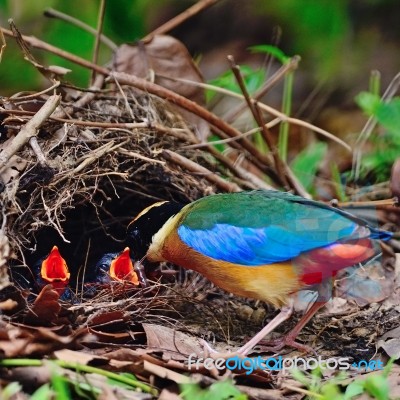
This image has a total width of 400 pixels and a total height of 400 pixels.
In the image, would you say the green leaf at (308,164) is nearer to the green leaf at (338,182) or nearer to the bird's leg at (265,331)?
the green leaf at (338,182)

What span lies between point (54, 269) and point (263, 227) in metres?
1.19

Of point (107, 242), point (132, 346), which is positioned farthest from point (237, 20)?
point (132, 346)

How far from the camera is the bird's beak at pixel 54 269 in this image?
4.42 m

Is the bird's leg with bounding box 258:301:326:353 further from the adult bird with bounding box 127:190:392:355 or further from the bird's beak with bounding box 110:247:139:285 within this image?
the bird's beak with bounding box 110:247:139:285

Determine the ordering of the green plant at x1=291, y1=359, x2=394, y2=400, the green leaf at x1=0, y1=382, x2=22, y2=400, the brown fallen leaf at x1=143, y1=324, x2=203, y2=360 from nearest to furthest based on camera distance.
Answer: the green leaf at x1=0, y1=382, x2=22, y2=400 < the green plant at x1=291, y1=359, x2=394, y2=400 < the brown fallen leaf at x1=143, y1=324, x2=203, y2=360

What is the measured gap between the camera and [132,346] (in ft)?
12.4

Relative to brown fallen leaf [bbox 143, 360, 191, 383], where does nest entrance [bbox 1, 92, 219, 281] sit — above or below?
above

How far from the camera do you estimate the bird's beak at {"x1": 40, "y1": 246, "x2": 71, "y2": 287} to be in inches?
174

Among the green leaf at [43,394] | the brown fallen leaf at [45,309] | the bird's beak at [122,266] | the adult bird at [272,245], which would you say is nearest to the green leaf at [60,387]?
the green leaf at [43,394]

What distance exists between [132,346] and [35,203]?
3.27 ft

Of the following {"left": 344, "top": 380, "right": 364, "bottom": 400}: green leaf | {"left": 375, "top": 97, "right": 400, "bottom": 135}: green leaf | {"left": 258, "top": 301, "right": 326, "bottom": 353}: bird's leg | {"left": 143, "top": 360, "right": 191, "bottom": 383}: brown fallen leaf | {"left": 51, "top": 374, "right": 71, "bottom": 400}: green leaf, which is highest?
{"left": 375, "top": 97, "right": 400, "bottom": 135}: green leaf

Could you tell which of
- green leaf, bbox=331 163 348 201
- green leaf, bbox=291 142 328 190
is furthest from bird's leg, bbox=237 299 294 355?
green leaf, bbox=291 142 328 190

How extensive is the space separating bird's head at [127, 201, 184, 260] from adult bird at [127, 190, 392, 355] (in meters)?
0.30

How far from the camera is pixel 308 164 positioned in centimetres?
626
